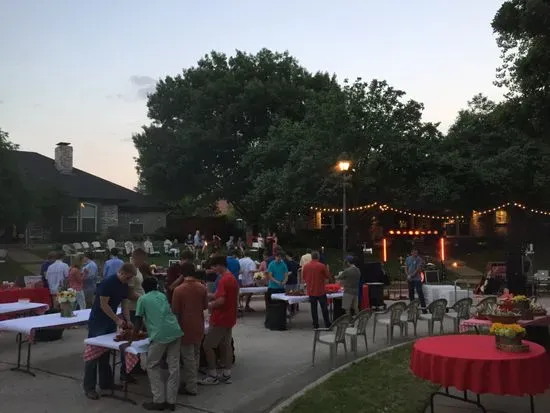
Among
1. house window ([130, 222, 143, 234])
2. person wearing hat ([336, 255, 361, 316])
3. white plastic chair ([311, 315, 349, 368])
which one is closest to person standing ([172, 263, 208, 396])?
white plastic chair ([311, 315, 349, 368])

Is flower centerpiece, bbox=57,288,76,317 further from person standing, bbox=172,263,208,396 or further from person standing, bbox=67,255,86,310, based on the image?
person standing, bbox=67,255,86,310

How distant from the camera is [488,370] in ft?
17.6

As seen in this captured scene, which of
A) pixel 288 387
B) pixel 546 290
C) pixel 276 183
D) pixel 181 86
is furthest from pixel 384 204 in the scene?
pixel 288 387

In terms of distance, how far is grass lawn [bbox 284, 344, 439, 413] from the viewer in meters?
6.66

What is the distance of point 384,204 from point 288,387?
24202 mm

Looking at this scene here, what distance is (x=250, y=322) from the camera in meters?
13.7

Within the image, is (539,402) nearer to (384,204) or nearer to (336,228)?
(384,204)

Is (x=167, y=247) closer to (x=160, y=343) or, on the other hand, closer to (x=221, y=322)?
(x=221, y=322)

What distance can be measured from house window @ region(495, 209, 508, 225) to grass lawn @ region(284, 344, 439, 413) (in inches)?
1263

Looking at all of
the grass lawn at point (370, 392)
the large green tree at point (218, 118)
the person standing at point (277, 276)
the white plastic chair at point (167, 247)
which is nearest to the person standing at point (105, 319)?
the grass lawn at point (370, 392)

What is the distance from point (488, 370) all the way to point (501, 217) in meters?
35.7

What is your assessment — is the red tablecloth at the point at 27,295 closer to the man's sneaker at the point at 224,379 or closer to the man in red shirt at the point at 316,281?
the man in red shirt at the point at 316,281

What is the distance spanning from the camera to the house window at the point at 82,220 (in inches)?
1519

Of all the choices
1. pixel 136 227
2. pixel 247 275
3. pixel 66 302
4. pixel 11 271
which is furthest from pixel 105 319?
pixel 136 227
